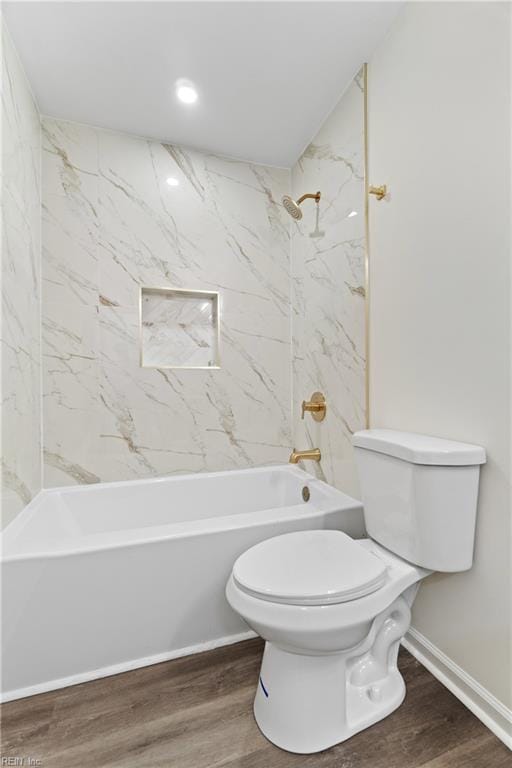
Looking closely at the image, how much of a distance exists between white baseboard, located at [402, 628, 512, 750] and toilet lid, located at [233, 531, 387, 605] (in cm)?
47

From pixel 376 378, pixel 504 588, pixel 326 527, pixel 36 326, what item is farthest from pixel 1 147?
pixel 504 588

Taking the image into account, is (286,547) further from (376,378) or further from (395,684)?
(376,378)

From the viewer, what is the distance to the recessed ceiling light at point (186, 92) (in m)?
1.78

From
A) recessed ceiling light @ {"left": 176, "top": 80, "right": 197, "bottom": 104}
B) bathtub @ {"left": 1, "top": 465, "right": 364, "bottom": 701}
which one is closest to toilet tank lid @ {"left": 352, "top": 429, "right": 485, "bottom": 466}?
bathtub @ {"left": 1, "top": 465, "right": 364, "bottom": 701}

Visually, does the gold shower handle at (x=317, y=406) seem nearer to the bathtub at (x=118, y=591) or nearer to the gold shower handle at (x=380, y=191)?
the bathtub at (x=118, y=591)

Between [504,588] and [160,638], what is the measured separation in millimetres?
1166

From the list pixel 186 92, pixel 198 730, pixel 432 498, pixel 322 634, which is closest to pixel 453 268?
pixel 432 498

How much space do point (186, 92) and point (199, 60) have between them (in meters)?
0.20

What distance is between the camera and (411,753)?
1054mm

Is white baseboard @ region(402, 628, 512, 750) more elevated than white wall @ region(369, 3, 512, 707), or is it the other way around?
white wall @ region(369, 3, 512, 707)

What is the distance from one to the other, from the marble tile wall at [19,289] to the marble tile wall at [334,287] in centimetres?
144

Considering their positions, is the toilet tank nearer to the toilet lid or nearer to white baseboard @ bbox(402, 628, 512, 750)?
the toilet lid

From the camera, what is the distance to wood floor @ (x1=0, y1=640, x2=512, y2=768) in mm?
1043

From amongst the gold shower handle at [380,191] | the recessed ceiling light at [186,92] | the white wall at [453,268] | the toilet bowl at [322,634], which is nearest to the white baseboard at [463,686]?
the white wall at [453,268]
